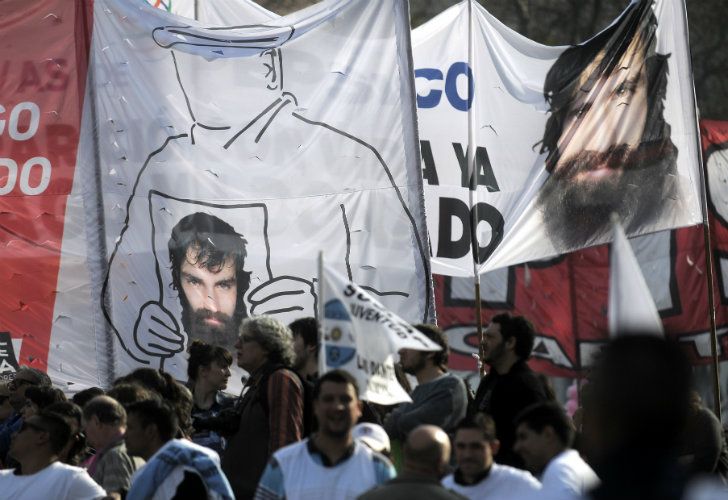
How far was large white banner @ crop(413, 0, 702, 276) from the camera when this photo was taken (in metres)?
9.20

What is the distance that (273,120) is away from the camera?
8320mm

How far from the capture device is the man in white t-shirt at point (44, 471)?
5.16 m

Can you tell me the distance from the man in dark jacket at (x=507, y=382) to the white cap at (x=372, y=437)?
26.5 inches

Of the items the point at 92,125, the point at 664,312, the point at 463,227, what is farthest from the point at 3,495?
the point at 664,312

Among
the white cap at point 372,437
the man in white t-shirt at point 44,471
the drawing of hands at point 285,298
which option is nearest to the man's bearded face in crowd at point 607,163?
the drawing of hands at point 285,298

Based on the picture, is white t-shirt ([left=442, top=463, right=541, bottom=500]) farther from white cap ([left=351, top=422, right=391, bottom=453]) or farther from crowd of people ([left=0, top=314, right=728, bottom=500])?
white cap ([left=351, top=422, right=391, bottom=453])

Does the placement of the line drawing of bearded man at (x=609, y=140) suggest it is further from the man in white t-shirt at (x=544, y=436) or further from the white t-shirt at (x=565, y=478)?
the white t-shirt at (x=565, y=478)

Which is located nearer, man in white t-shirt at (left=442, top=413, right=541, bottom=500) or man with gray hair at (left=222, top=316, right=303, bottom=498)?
man in white t-shirt at (left=442, top=413, right=541, bottom=500)

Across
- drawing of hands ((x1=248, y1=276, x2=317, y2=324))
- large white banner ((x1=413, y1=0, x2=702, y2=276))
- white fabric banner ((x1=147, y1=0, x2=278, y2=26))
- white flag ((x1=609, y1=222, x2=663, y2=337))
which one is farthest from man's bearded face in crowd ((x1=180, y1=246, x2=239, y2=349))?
white flag ((x1=609, y1=222, x2=663, y2=337))

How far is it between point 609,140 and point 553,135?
15.2 inches

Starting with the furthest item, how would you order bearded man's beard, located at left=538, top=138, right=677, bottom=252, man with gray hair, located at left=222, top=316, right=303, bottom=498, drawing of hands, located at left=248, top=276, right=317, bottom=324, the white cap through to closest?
bearded man's beard, located at left=538, top=138, right=677, bottom=252
drawing of hands, located at left=248, top=276, right=317, bottom=324
man with gray hair, located at left=222, top=316, right=303, bottom=498
the white cap

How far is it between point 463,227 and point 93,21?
2.79m

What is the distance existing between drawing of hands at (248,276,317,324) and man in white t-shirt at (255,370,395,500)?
3.59 metres

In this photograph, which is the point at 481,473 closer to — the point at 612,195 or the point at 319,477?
the point at 319,477
